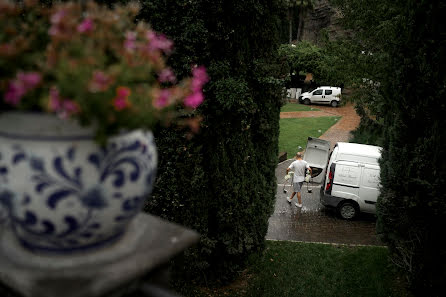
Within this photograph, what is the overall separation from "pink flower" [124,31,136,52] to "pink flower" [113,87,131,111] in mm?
207

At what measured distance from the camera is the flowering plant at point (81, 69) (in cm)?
128

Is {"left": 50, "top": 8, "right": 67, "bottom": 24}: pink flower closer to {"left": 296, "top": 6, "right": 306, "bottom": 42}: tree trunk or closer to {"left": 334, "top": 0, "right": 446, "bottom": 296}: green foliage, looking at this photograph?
{"left": 334, "top": 0, "right": 446, "bottom": 296}: green foliage

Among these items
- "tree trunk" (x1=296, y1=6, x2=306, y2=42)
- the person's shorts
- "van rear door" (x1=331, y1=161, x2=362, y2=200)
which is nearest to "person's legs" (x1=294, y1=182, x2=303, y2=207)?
the person's shorts

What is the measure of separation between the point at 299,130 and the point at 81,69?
23.0 m

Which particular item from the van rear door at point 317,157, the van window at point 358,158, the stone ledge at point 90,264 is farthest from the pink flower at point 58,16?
the van rear door at point 317,157

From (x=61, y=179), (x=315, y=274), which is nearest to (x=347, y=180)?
(x=315, y=274)

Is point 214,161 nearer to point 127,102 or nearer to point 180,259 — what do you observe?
point 180,259

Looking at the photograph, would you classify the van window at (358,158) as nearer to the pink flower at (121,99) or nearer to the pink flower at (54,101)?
the pink flower at (121,99)

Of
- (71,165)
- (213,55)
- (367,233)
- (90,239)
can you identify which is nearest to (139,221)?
(90,239)

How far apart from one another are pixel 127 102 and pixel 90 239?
24.3 inches

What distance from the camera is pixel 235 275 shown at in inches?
309

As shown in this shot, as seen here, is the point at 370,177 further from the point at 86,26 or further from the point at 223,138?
the point at 86,26

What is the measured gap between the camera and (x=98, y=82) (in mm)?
1275

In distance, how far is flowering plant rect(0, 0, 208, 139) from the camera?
128 cm
